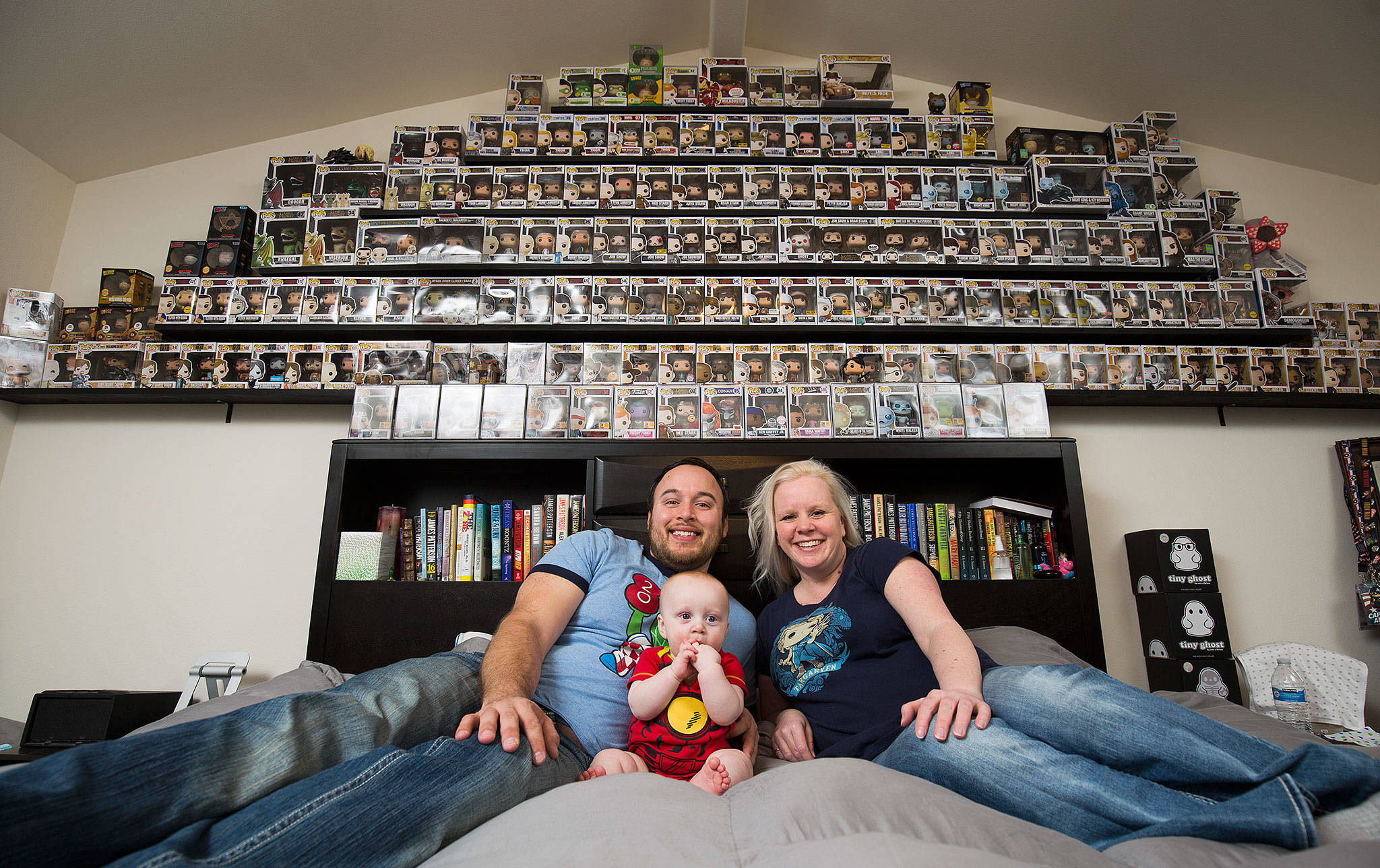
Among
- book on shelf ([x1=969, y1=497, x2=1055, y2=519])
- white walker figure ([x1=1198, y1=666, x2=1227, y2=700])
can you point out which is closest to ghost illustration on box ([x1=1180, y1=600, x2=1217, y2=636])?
white walker figure ([x1=1198, y1=666, x2=1227, y2=700])

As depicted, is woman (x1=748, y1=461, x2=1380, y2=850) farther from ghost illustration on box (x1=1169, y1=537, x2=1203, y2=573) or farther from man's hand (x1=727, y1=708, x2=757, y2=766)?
ghost illustration on box (x1=1169, y1=537, x2=1203, y2=573)

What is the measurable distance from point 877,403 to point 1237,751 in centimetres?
168

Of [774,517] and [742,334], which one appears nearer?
[774,517]

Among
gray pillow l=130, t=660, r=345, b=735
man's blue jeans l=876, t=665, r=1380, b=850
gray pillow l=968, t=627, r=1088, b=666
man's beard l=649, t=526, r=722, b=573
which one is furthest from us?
gray pillow l=968, t=627, r=1088, b=666

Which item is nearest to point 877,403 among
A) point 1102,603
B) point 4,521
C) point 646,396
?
point 646,396

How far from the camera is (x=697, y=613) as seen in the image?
1.30 meters

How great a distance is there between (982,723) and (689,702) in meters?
0.49

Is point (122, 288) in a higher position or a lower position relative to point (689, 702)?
higher

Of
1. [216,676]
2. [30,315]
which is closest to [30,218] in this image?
[30,315]

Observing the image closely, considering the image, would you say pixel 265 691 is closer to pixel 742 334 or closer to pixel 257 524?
pixel 257 524

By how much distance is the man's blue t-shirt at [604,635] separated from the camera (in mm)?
1362

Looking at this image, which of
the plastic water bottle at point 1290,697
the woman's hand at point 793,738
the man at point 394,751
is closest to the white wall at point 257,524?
the plastic water bottle at point 1290,697

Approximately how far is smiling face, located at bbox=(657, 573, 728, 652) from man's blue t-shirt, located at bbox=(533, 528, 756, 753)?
135 mm

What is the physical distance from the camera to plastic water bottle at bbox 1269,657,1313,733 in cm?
207
